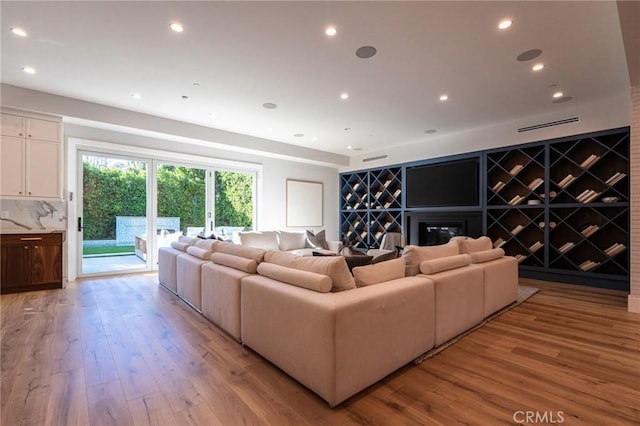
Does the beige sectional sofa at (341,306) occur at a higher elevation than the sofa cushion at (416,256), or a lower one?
lower

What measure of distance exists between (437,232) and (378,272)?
185 inches

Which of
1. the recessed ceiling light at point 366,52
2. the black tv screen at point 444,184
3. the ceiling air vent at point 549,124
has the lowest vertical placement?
the black tv screen at point 444,184

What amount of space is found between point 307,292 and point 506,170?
5.14m

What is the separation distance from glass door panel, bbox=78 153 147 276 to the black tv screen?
18.4 ft

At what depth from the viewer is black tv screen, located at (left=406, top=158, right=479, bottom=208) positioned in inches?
228

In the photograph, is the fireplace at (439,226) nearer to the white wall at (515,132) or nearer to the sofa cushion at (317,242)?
the white wall at (515,132)

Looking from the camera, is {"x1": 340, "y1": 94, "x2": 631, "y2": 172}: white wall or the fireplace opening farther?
the fireplace opening

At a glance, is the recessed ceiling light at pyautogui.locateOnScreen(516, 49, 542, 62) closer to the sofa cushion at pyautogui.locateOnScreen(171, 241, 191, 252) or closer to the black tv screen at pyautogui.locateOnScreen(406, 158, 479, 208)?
the black tv screen at pyautogui.locateOnScreen(406, 158, 479, 208)

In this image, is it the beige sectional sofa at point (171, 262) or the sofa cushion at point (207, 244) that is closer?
the sofa cushion at point (207, 244)

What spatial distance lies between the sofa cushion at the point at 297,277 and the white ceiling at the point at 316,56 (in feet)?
6.94

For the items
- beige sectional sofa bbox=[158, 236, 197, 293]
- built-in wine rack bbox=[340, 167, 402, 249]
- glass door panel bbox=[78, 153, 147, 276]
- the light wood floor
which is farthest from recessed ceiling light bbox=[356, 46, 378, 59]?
glass door panel bbox=[78, 153, 147, 276]

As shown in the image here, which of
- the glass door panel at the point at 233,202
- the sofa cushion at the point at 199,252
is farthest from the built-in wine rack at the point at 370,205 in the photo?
the sofa cushion at the point at 199,252

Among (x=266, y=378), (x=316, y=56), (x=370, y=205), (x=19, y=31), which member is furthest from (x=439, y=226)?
(x=19, y=31)

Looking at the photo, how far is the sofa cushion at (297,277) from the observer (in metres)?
1.92
